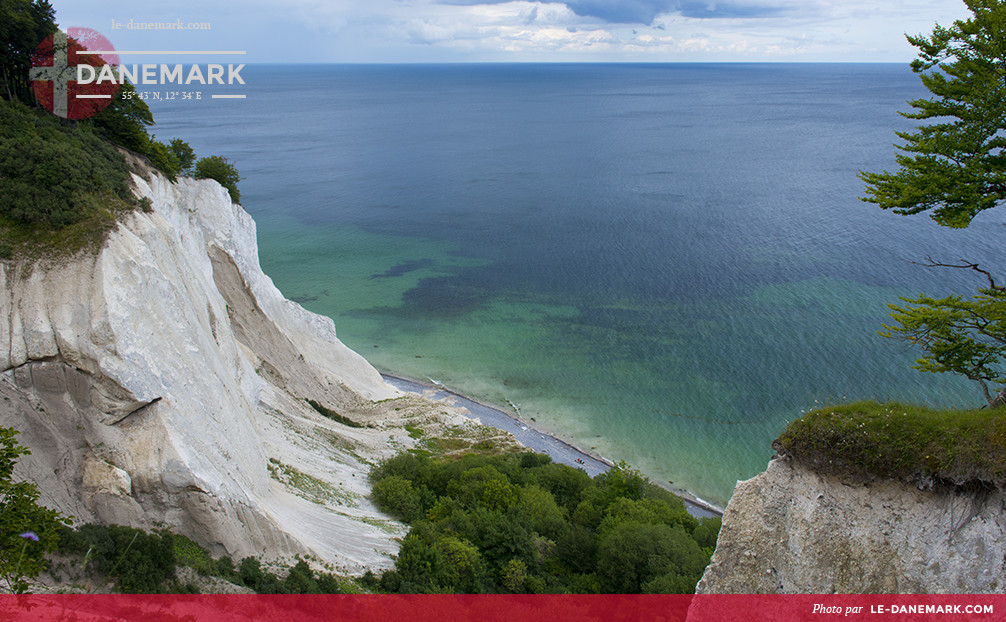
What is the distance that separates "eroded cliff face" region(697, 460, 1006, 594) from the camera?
11828 millimetres

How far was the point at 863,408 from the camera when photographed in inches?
530

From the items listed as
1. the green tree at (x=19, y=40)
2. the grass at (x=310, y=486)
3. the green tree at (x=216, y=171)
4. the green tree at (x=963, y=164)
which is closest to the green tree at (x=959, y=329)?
the green tree at (x=963, y=164)

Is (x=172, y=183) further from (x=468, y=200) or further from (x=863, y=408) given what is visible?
(x=468, y=200)

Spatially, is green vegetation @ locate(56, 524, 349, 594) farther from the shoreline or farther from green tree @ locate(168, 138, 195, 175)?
green tree @ locate(168, 138, 195, 175)

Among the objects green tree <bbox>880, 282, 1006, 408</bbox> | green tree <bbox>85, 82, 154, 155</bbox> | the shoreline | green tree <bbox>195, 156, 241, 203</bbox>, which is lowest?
the shoreline

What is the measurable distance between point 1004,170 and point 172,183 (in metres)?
37.3

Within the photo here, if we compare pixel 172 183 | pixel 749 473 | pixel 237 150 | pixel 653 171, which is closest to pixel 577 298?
pixel 749 473

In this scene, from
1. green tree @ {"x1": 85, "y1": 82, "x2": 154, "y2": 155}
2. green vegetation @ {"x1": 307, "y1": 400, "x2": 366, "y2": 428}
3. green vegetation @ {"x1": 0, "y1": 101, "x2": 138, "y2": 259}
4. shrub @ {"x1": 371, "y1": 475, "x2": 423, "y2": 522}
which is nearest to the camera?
green vegetation @ {"x1": 0, "y1": 101, "x2": 138, "y2": 259}

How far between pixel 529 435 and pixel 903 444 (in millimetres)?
31886

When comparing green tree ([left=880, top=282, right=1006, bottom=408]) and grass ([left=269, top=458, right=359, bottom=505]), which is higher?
green tree ([left=880, top=282, right=1006, bottom=408])

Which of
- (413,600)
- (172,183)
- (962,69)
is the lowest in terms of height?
(413,600)

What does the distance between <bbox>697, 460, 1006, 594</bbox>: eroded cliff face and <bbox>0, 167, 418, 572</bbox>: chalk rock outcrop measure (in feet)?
48.8

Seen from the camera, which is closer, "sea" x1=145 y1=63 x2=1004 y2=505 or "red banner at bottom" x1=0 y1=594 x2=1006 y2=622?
"red banner at bottom" x1=0 y1=594 x2=1006 y2=622

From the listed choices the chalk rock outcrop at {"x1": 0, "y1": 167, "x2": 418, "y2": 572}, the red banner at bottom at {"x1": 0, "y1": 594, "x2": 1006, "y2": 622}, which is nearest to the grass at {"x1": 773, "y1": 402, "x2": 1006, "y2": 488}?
the red banner at bottom at {"x1": 0, "y1": 594, "x2": 1006, "y2": 622}
